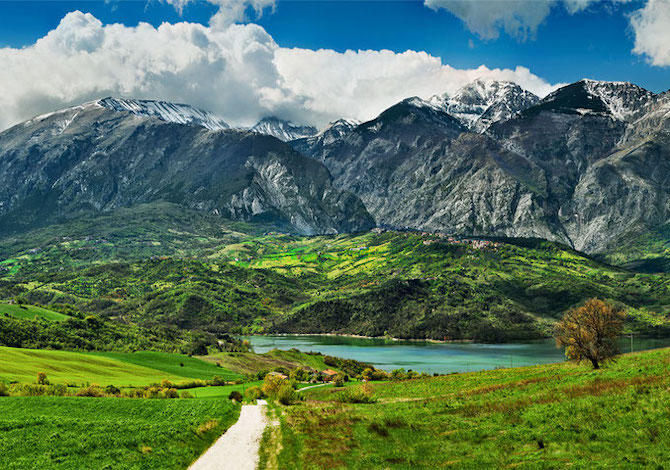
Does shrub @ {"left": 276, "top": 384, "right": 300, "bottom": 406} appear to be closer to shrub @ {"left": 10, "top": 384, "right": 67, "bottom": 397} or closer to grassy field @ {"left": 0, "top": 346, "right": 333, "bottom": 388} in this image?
shrub @ {"left": 10, "top": 384, "right": 67, "bottom": 397}

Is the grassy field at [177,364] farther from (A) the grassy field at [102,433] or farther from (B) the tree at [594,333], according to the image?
(B) the tree at [594,333]

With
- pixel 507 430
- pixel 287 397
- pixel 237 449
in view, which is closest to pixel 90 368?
pixel 287 397

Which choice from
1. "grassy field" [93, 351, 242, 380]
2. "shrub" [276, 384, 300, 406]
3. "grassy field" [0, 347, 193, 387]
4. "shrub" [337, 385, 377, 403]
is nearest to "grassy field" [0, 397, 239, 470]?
"shrub" [276, 384, 300, 406]

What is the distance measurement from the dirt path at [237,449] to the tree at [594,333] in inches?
1721

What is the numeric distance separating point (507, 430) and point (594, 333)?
41.4m

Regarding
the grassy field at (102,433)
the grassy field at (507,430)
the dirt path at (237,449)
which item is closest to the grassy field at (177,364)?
the grassy field at (102,433)

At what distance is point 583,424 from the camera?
31953 mm

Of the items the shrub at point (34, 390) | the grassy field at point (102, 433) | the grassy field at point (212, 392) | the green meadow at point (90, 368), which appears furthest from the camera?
the green meadow at point (90, 368)

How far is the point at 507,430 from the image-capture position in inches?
1364

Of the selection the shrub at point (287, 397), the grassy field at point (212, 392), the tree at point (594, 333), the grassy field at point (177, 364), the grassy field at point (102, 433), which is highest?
the tree at point (594, 333)

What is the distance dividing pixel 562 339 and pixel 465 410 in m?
38.0

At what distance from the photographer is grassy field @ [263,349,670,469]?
1118 inches

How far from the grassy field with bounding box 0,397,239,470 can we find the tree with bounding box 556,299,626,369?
46577 millimetres

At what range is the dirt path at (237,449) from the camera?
35.3 metres
